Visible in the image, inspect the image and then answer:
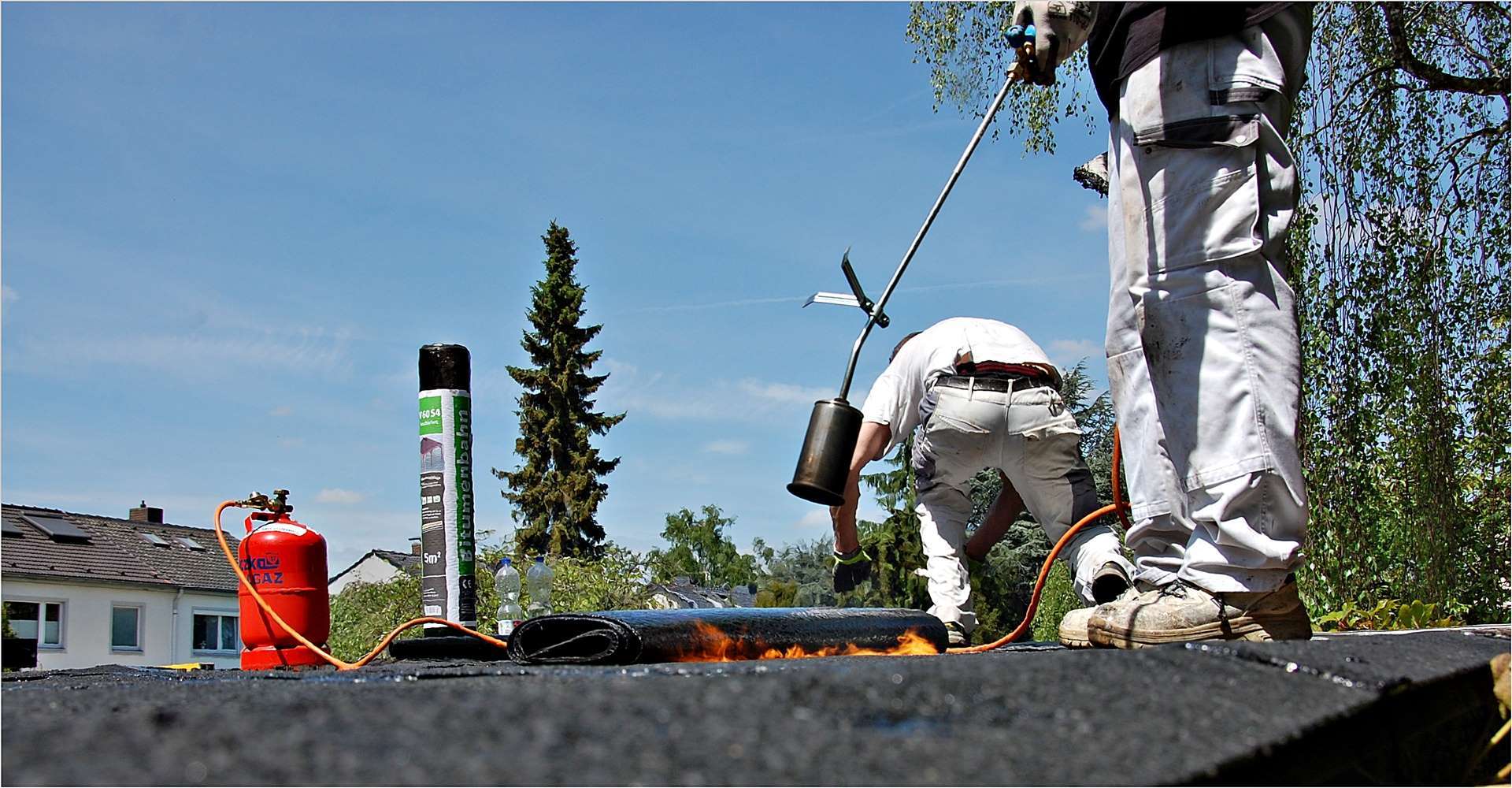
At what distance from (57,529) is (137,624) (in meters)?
3.53

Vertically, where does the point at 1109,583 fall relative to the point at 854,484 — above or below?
below

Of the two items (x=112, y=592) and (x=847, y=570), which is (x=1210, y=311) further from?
(x=112, y=592)

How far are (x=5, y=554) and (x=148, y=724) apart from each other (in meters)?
33.1

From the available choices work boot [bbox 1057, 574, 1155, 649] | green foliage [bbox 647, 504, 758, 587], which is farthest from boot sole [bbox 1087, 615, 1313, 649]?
green foliage [bbox 647, 504, 758, 587]

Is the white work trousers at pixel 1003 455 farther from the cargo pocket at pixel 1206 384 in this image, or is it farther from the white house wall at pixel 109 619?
the white house wall at pixel 109 619

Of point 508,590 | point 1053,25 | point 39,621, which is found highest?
point 39,621

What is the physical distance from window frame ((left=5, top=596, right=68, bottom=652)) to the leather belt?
3168 centimetres

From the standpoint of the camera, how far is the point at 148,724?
0.75 m

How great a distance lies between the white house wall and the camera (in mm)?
30812

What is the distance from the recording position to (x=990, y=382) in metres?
4.27

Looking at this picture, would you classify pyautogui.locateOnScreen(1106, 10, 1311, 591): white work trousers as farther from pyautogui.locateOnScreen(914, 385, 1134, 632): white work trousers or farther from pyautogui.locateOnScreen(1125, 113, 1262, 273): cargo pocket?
pyautogui.locateOnScreen(914, 385, 1134, 632): white work trousers

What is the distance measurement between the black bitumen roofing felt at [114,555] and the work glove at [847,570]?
2871 cm

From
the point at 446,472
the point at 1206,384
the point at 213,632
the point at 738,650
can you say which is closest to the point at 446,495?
the point at 446,472

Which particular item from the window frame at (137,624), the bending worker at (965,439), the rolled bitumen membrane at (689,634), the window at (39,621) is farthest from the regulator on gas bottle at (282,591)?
the window frame at (137,624)
